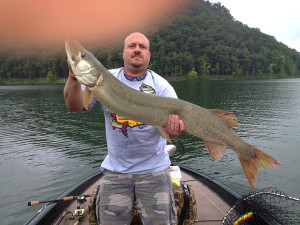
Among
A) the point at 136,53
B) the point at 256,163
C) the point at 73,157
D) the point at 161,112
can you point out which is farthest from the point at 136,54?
the point at 73,157

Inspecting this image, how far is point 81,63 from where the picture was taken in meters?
3.05

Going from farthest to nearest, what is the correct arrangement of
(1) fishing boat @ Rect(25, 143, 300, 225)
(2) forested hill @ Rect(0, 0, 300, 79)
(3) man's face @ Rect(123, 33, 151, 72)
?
(2) forested hill @ Rect(0, 0, 300, 79)
(1) fishing boat @ Rect(25, 143, 300, 225)
(3) man's face @ Rect(123, 33, 151, 72)

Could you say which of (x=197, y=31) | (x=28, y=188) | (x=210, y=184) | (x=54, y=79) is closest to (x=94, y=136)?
(x=28, y=188)

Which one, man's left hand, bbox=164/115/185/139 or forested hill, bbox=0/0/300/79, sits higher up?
forested hill, bbox=0/0/300/79

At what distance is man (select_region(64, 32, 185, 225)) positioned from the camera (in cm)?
326

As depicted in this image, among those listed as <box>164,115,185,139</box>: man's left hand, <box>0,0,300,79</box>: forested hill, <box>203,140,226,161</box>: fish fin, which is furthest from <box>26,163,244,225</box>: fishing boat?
<box>0,0,300,79</box>: forested hill

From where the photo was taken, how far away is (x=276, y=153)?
13.5 m

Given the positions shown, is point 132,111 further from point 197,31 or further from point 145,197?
point 197,31

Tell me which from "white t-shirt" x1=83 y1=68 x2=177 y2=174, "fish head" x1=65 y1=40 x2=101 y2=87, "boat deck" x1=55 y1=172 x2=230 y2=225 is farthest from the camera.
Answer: "boat deck" x1=55 y1=172 x2=230 y2=225

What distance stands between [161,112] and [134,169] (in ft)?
3.15

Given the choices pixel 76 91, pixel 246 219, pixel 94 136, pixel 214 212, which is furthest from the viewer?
pixel 94 136

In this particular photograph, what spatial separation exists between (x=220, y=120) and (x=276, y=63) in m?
155

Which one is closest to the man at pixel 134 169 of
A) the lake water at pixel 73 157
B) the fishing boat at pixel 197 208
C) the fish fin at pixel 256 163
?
the fishing boat at pixel 197 208

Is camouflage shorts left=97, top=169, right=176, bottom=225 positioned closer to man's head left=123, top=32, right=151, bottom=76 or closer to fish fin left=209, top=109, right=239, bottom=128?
fish fin left=209, top=109, right=239, bottom=128
